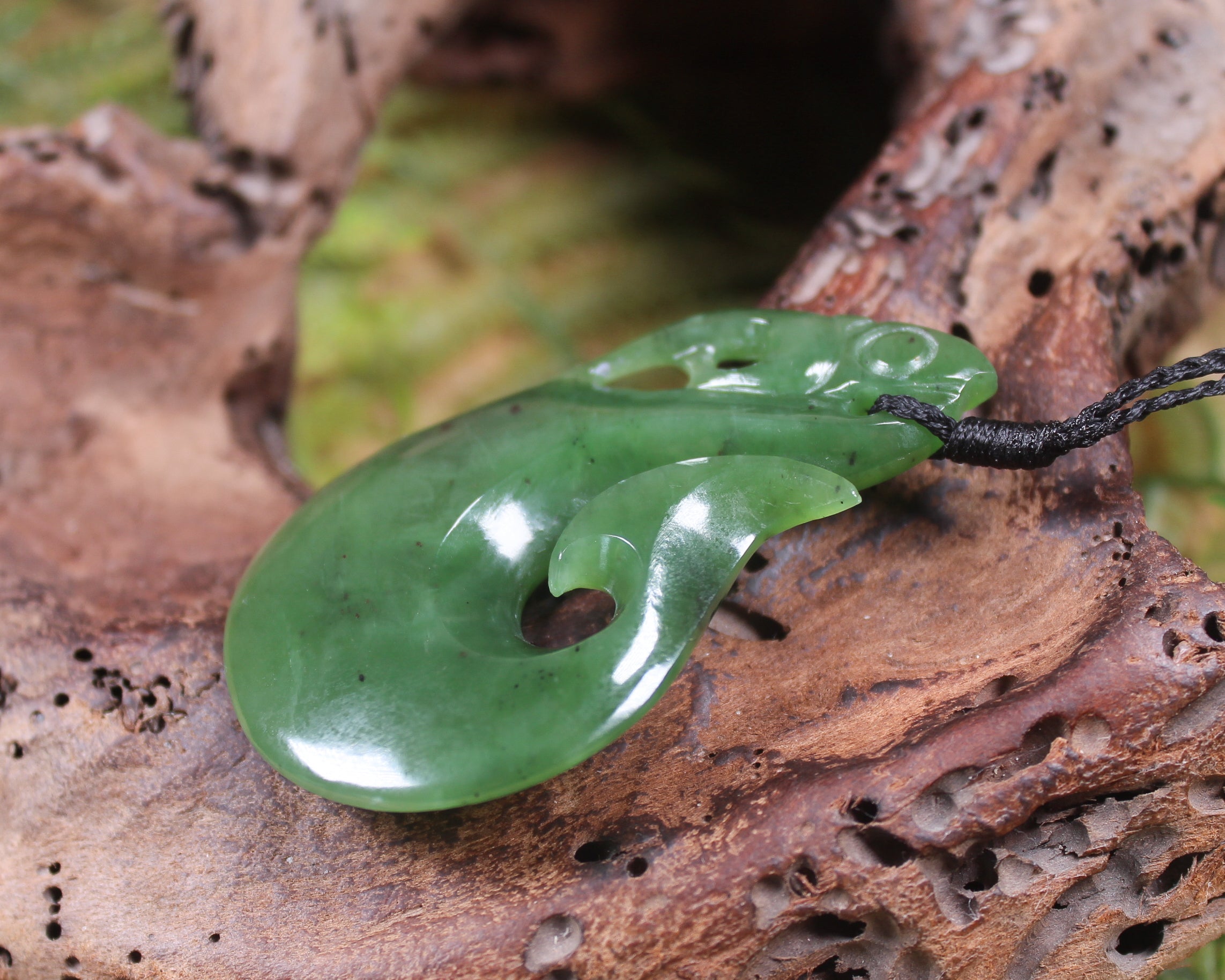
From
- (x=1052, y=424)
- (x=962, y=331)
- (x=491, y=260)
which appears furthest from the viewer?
(x=491, y=260)

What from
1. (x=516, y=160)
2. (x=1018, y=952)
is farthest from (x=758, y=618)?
(x=516, y=160)

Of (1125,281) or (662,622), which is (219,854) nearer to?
(662,622)

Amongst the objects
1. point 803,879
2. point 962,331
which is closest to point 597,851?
point 803,879

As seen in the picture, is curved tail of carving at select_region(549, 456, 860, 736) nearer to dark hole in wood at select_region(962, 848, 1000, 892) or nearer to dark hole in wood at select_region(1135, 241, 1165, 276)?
dark hole in wood at select_region(962, 848, 1000, 892)

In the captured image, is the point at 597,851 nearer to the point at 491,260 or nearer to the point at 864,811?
the point at 864,811

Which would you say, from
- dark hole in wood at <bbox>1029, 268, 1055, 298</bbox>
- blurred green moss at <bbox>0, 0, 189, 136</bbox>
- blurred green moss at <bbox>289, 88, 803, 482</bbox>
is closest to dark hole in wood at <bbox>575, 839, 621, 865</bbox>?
dark hole in wood at <bbox>1029, 268, 1055, 298</bbox>

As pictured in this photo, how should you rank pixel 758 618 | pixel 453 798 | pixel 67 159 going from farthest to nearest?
1. pixel 67 159
2. pixel 758 618
3. pixel 453 798

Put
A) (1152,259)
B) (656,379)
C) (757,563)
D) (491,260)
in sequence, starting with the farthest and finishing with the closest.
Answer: (491,260) < (656,379) < (1152,259) < (757,563)
